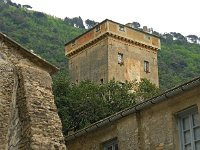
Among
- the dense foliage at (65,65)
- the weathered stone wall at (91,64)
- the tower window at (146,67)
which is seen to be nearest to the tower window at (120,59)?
the weathered stone wall at (91,64)

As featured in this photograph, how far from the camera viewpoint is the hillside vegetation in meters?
68.0

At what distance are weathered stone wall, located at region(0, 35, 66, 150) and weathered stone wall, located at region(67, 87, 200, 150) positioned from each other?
3.16 metres

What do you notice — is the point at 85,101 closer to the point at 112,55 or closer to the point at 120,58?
the point at 112,55

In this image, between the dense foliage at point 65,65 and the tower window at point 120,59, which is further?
the tower window at point 120,59

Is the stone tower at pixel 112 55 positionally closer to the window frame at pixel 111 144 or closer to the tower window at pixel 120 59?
the tower window at pixel 120 59

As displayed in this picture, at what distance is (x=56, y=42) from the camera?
80125 mm

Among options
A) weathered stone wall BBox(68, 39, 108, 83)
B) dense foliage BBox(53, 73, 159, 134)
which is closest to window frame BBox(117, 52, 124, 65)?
weathered stone wall BBox(68, 39, 108, 83)

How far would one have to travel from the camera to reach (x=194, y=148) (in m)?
14.2

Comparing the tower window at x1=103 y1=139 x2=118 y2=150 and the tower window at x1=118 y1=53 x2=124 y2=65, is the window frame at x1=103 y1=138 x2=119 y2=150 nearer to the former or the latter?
the tower window at x1=103 y1=139 x2=118 y2=150

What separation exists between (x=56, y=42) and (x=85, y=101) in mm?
51014

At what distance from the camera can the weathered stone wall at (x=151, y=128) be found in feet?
48.0

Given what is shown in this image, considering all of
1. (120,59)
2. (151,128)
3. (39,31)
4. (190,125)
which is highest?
(39,31)

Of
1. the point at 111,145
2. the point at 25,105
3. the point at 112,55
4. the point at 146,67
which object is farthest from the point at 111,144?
the point at 146,67

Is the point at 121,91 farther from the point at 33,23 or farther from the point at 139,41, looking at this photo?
the point at 33,23
